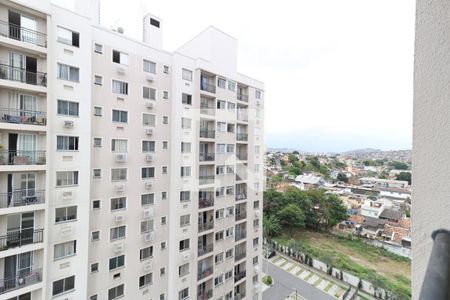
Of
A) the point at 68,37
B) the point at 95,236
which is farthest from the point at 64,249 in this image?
the point at 68,37

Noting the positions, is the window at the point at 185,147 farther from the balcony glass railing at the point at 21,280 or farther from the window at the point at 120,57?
the balcony glass railing at the point at 21,280

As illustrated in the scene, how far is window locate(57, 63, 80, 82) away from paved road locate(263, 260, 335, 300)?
11803mm

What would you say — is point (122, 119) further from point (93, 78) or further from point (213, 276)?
point (213, 276)

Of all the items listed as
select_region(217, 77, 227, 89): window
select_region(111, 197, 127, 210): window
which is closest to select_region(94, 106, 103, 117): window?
select_region(111, 197, 127, 210): window

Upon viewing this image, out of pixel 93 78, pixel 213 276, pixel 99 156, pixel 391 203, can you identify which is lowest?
pixel 213 276

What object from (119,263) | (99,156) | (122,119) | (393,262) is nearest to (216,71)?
(122,119)

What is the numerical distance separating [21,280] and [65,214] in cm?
134

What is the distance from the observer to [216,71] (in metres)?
7.98

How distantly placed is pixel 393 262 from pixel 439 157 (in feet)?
57.7

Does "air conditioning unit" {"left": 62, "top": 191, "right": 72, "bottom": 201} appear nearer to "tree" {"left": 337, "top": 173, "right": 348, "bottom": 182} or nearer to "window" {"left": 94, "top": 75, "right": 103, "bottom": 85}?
"window" {"left": 94, "top": 75, "right": 103, "bottom": 85}

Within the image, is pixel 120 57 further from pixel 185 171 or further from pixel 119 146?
pixel 185 171

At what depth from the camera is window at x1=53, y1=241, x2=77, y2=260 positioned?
5.09m

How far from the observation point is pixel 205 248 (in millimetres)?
7711

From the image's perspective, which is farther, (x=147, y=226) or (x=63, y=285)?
(x=147, y=226)
